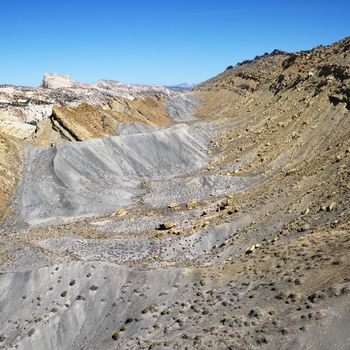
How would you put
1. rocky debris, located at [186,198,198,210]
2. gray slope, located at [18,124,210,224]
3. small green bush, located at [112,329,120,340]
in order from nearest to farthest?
small green bush, located at [112,329,120,340] → rocky debris, located at [186,198,198,210] → gray slope, located at [18,124,210,224]

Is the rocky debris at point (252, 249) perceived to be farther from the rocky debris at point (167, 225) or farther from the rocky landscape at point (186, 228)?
the rocky debris at point (167, 225)

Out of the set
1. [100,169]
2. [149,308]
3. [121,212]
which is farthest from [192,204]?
[149,308]

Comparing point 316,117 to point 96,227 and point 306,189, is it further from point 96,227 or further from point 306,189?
point 96,227

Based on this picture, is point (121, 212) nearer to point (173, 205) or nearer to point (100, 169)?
point (173, 205)

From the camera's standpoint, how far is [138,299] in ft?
61.8

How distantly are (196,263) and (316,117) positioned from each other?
78.1 ft

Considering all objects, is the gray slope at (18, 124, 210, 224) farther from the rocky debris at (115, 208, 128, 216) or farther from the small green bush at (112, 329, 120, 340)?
the small green bush at (112, 329, 120, 340)

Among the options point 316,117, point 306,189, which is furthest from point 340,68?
point 306,189

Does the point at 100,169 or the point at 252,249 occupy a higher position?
the point at 100,169

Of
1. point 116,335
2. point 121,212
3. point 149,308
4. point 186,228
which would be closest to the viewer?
point 116,335

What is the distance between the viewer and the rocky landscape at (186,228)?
615 inches

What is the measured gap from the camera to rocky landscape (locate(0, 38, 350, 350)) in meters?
15.6

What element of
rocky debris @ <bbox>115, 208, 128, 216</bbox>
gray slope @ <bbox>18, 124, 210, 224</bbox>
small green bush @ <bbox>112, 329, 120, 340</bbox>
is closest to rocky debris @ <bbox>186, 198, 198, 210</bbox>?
rocky debris @ <bbox>115, 208, 128, 216</bbox>

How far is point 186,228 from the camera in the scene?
30125 mm
